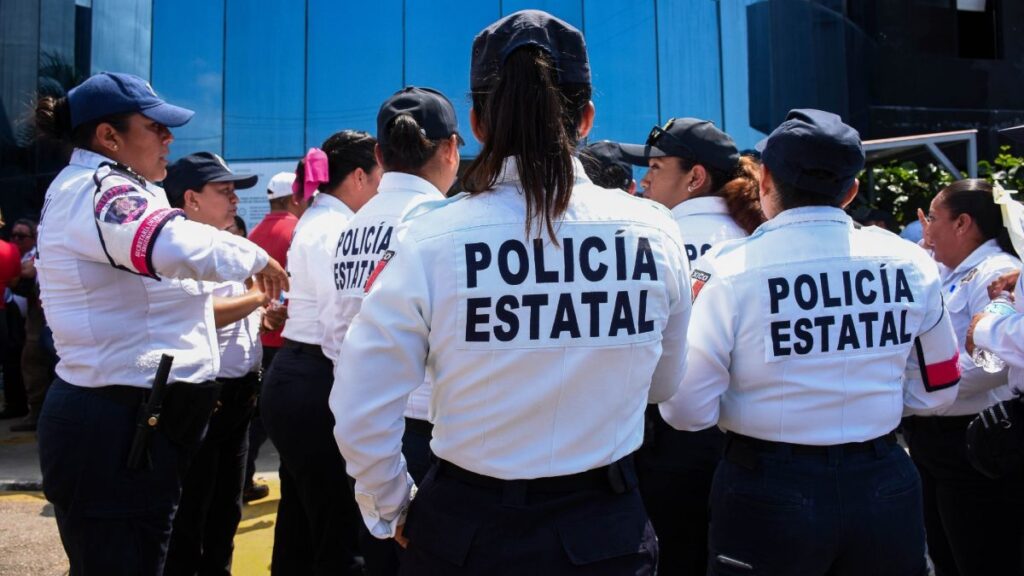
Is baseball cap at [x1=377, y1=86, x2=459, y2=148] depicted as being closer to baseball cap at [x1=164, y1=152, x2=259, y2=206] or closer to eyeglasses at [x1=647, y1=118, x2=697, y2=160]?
eyeglasses at [x1=647, y1=118, x2=697, y2=160]

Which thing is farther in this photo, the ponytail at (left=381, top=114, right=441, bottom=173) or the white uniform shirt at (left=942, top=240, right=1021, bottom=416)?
the white uniform shirt at (left=942, top=240, right=1021, bottom=416)

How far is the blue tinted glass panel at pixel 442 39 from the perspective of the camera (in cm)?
1252

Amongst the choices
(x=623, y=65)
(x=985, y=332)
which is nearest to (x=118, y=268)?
(x=985, y=332)

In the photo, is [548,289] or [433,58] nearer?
[548,289]

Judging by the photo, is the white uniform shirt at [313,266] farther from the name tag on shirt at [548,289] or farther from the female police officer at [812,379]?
the name tag on shirt at [548,289]

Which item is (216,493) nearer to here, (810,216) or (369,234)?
(369,234)

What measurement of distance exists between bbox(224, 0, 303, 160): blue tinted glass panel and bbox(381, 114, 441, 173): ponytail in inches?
402

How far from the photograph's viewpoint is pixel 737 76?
1345 centimetres

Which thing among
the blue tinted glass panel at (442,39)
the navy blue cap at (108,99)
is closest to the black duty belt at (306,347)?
the navy blue cap at (108,99)

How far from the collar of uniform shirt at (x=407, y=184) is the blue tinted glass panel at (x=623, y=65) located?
10.2 m

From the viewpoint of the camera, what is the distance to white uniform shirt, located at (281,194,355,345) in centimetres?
335

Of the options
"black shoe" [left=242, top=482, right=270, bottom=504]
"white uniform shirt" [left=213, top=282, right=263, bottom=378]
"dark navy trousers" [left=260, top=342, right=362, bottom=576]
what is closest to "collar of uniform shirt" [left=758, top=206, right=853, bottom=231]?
"dark navy trousers" [left=260, top=342, right=362, bottom=576]

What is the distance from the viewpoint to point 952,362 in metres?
2.33

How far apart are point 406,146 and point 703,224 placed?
1093mm
